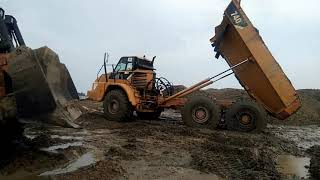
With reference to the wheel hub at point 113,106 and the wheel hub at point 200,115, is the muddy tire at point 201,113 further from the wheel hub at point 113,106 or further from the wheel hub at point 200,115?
the wheel hub at point 113,106

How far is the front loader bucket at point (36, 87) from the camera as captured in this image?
7070 mm

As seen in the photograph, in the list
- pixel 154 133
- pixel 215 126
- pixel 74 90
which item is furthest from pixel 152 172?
pixel 215 126

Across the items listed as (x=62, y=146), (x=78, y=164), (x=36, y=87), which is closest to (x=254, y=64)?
(x=62, y=146)

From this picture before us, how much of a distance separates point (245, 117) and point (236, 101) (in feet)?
2.05

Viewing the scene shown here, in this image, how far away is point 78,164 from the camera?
7.80 m

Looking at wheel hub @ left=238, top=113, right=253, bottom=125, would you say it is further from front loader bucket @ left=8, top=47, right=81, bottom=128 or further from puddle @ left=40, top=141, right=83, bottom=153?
front loader bucket @ left=8, top=47, right=81, bottom=128

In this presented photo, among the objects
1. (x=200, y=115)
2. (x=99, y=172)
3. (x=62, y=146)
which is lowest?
(x=99, y=172)

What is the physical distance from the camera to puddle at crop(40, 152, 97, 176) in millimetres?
7117

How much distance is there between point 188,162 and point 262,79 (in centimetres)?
631

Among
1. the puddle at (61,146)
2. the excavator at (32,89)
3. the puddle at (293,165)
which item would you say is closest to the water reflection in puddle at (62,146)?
the puddle at (61,146)

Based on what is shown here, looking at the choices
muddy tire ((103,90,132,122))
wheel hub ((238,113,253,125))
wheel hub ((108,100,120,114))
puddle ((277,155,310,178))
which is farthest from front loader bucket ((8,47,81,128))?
wheel hub ((108,100,120,114))

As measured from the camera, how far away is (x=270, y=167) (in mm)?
8328

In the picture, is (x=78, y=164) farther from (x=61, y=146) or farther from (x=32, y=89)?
(x=61, y=146)

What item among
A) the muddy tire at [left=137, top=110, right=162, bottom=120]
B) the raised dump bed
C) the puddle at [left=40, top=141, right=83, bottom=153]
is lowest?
the puddle at [left=40, top=141, right=83, bottom=153]
